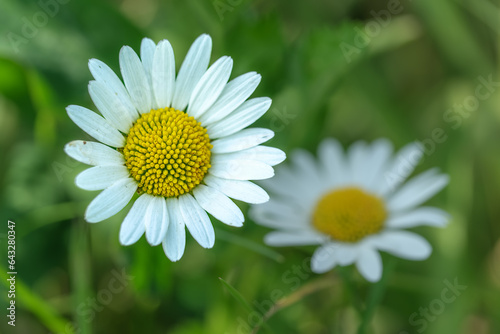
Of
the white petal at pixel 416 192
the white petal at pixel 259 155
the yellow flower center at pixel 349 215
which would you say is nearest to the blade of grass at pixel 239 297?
the white petal at pixel 259 155

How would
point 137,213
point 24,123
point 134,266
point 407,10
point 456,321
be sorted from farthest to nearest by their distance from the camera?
1. point 407,10
2. point 24,123
3. point 456,321
4. point 134,266
5. point 137,213

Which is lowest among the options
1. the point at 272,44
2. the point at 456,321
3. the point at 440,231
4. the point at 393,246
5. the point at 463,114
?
the point at 456,321

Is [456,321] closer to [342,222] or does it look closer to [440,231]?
[440,231]

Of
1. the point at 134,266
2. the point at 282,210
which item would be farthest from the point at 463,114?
the point at 134,266

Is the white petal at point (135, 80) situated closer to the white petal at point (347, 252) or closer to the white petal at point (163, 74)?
the white petal at point (163, 74)

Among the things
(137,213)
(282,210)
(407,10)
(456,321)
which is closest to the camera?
(137,213)

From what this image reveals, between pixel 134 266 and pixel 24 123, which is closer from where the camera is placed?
pixel 134 266

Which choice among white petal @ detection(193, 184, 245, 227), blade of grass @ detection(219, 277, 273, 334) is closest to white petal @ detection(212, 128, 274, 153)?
white petal @ detection(193, 184, 245, 227)
